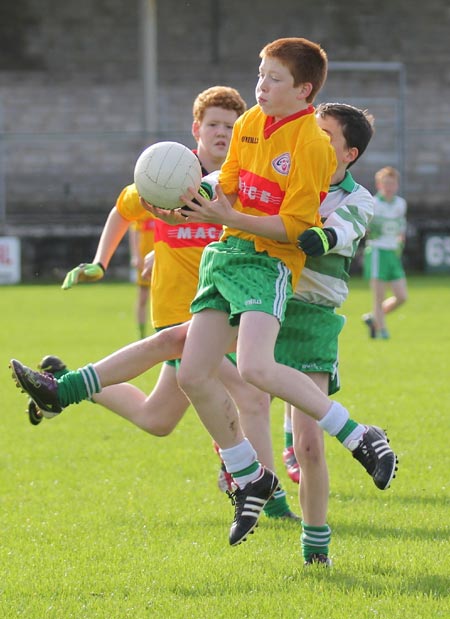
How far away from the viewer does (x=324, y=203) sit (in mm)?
5246

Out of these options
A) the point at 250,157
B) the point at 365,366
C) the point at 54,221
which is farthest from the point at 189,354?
the point at 54,221

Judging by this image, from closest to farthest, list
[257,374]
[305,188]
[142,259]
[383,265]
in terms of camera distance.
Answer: [257,374] < [305,188] < [142,259] < [383,265]

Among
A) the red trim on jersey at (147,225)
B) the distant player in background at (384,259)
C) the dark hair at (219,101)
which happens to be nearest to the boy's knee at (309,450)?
the dark hair at (219,101)

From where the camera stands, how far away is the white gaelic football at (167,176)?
4.88 m

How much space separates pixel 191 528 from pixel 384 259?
10.4 m

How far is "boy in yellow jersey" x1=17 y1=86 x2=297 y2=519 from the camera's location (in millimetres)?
6051

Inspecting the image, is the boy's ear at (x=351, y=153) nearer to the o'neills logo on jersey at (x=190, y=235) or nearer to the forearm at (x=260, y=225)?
the forearm at (x=260, y=225)

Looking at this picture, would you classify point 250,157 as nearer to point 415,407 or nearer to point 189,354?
point 189,354

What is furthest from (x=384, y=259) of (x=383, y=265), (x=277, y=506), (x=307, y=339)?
(x=307, y=339)

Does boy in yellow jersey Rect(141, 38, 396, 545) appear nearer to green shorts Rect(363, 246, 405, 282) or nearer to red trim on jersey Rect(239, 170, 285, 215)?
red trim on jersey Rect(239, 170, 285, 215)

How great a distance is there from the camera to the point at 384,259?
15.8m

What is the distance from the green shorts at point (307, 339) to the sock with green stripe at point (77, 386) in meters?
0.86

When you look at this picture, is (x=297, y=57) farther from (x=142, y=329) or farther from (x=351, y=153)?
(x=142, y=329)

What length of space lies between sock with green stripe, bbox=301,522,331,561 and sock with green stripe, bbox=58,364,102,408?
45.0 inches
